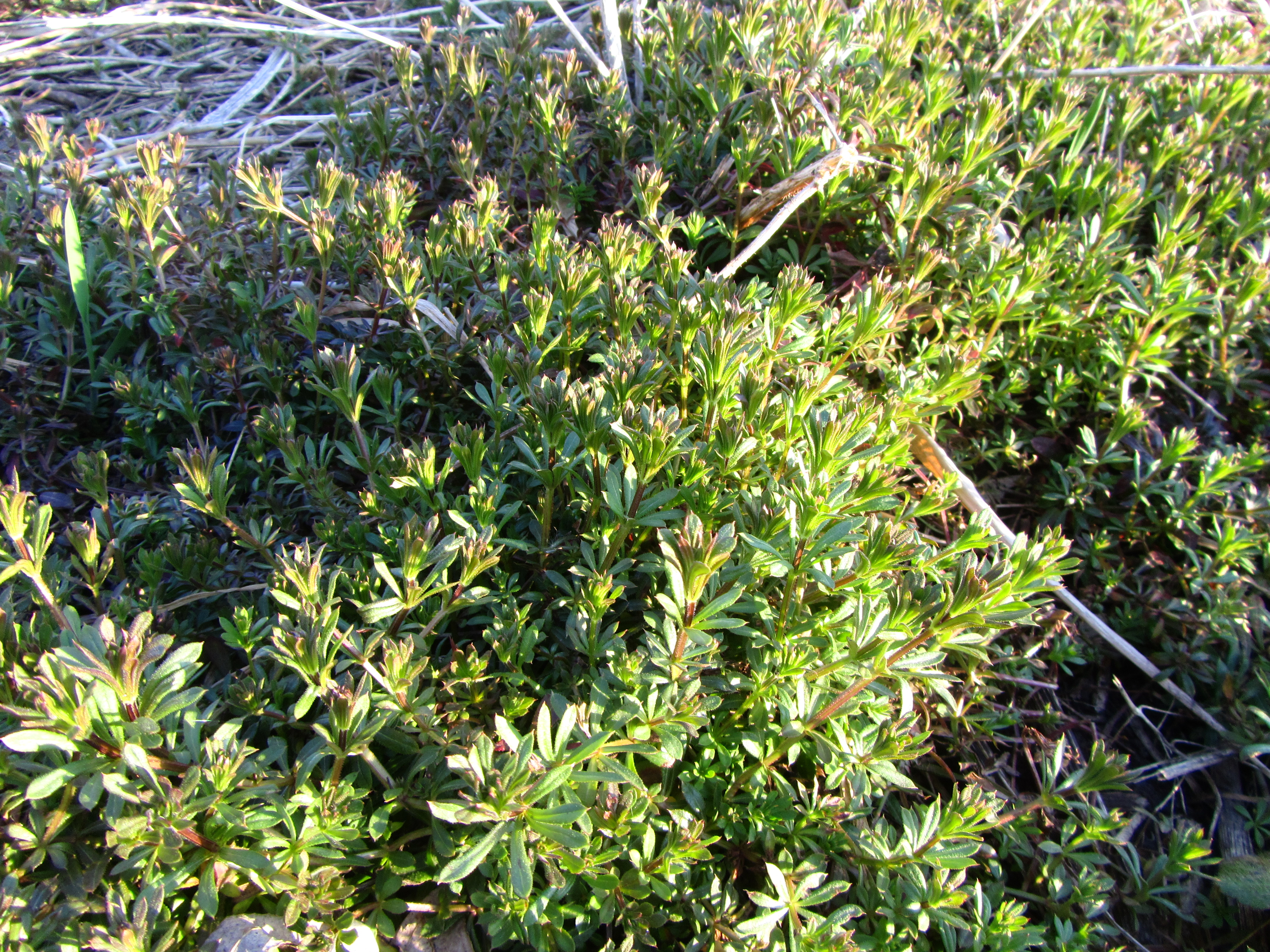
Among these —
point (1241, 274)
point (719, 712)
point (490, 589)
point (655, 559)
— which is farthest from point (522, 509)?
point (1241, 274)

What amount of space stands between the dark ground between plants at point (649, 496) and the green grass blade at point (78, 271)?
0.03 meters

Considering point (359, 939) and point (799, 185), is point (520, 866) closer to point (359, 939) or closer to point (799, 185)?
point (359, 939)

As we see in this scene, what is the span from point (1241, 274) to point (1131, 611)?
1.56m

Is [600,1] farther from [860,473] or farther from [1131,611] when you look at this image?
[1131,611]

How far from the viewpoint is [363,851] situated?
7.08 feet

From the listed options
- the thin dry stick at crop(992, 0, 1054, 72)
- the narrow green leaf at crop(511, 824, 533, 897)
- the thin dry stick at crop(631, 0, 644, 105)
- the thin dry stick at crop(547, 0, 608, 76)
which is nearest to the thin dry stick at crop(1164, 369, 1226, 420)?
the thin dry stick at crop(992, 0, 1054, 72)

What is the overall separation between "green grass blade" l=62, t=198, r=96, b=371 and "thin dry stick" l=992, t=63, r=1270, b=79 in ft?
12.6

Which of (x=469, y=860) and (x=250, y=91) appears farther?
(x=250, y=91)

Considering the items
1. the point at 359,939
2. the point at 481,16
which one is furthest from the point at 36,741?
the point at 481,16

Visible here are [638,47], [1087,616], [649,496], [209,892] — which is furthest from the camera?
[638,47]

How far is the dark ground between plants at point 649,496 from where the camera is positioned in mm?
2088

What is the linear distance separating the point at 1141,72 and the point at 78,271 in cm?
443

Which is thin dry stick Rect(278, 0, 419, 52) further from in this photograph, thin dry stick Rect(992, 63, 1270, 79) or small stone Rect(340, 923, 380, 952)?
small stone Rect(340, 923, 380, 952)

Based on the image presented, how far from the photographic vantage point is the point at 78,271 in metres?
3.10
